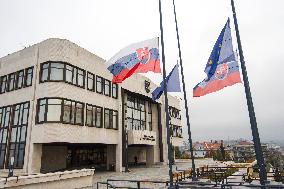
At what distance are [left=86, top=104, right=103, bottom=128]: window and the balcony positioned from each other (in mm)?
5872

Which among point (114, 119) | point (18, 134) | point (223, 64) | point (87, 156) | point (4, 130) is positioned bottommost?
point (87, 156)

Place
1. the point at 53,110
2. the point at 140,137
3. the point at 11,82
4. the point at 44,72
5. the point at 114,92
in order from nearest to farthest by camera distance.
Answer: the point at 53,110
the point at 44,72
the point at 11,82
the point at 114,92
the point at 140,137

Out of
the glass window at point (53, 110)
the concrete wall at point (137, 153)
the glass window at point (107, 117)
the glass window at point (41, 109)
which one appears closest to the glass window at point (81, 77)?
the glass window at point (53, 110)

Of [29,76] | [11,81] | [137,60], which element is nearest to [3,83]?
[11,81]

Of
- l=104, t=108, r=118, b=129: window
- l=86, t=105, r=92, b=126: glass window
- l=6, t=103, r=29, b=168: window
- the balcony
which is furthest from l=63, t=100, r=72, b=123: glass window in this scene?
the balcony

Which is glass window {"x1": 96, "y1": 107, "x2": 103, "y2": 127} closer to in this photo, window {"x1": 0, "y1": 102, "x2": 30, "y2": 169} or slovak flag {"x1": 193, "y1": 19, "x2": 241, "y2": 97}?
window {"x1": 0, "y1": 102, "x2": 30, "y2": 169}

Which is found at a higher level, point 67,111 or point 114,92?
point 114,92

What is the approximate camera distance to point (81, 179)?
21.3m

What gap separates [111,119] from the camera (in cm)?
3522

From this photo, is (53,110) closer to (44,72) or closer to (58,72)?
(58,72)

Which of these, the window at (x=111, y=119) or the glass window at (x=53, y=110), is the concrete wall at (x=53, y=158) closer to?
the window at (x=111, y=119)

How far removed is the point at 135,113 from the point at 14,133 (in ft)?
62.3

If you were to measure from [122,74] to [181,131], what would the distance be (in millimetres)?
45384

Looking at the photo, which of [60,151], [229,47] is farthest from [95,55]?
[229,47]
